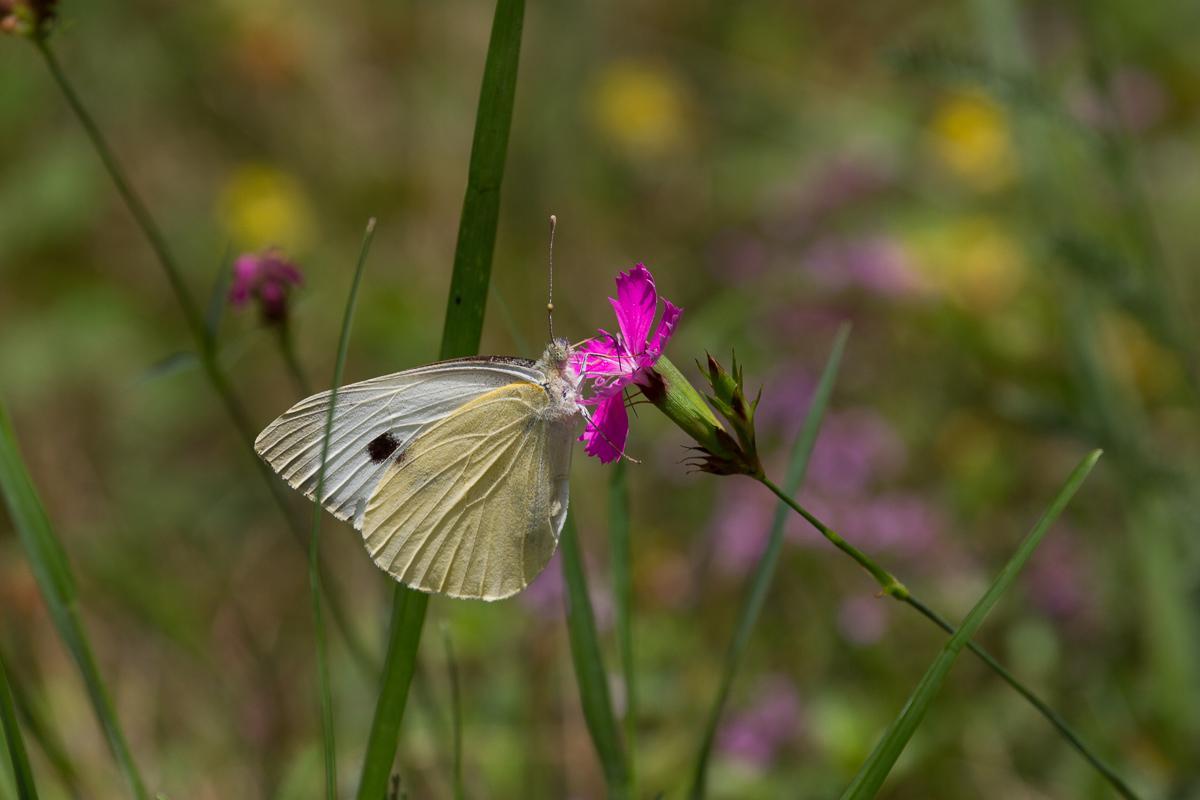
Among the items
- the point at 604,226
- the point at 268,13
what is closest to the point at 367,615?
the point at 604,226

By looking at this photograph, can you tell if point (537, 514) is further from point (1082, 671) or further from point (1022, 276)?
point (1022, 276)

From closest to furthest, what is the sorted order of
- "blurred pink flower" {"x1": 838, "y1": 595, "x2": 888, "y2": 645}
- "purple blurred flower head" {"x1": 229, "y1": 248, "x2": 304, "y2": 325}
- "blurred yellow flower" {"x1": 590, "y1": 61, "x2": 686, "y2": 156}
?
"purple blurred flower head" {"x1": 229, "y1": 248, "x2": 304, "y2": 325}, "blurred pink flower" {"x1": 838, "y1": 595, "x2": 888, "y2": 645}, "blurred yellow flower" {"x1": 590, "y1": 61, "x2": 686, "y2": 156}

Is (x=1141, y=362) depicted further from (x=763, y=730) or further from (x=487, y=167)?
(x=487, y=167)

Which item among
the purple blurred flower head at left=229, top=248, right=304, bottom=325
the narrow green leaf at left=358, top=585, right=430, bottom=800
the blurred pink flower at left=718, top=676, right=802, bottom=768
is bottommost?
the blurred pink flower at left=718, top=676, right=802, bottom=768

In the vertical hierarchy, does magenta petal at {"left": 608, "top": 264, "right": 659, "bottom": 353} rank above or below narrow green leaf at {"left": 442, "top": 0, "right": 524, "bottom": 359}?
below

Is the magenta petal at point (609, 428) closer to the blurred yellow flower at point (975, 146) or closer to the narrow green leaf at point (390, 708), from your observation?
the narrow green leaf at point (390, 708)

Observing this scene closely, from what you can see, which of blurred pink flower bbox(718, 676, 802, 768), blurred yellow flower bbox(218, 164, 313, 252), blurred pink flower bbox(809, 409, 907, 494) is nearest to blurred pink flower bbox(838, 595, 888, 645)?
blurred pink flower bbox(718, 676, 802, 768)

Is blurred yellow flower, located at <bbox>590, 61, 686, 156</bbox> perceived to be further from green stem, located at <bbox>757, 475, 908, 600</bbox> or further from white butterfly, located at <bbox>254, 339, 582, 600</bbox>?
green stem, located at <bbox>757, 475, 908, 600</bbox>
